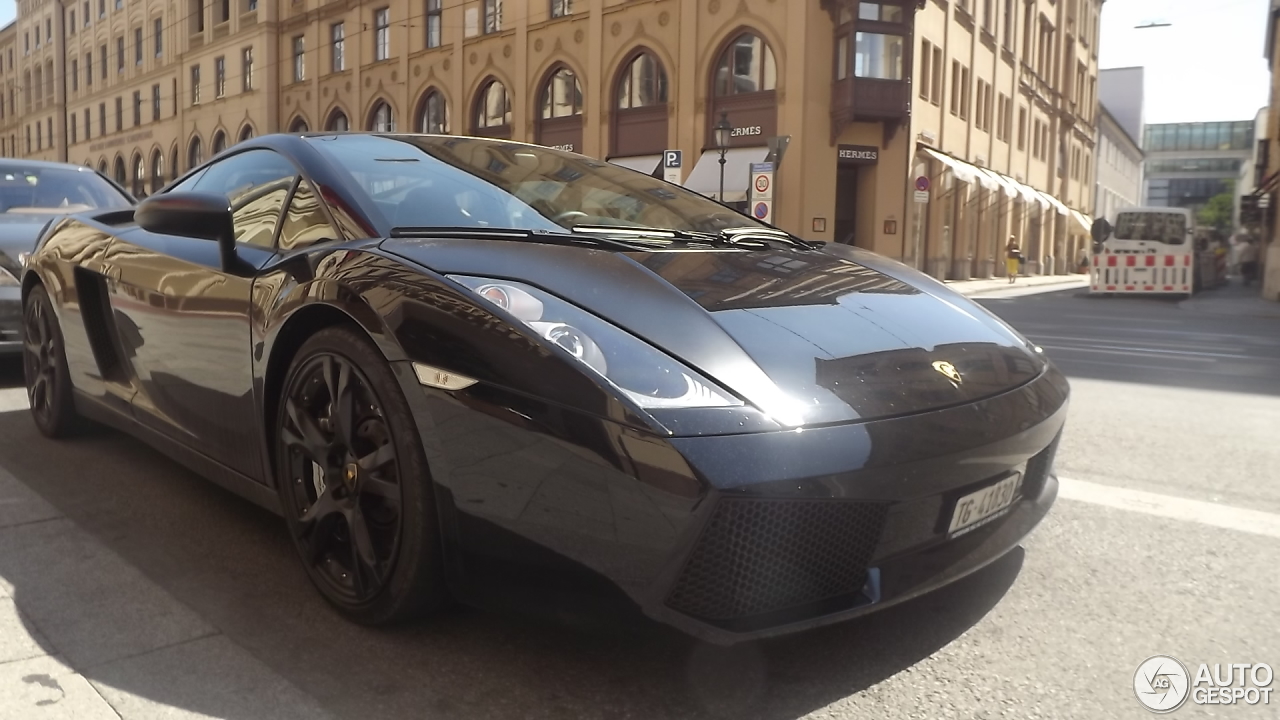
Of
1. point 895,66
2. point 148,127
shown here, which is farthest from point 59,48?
point 895,66

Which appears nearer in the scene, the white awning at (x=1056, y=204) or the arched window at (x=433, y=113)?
the arched window at (x=433, y=113)

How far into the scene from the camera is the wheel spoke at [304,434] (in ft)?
8.27

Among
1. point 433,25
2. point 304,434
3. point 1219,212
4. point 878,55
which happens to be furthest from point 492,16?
point 1219,212

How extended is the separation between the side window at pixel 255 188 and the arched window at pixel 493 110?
87.7ft

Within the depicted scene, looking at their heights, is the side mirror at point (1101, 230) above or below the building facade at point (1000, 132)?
below

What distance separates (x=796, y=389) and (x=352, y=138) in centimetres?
181

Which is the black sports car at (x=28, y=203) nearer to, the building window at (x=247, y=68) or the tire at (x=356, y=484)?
the tire at (x=356, y=484)

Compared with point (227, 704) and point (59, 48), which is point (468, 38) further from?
point (59, 48)

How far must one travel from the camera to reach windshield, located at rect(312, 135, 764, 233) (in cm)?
284

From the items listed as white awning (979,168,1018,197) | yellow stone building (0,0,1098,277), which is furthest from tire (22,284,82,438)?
white awning (979,168,1018,197)

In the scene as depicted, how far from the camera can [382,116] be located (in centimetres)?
3469

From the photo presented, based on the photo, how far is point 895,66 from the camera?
949 inches

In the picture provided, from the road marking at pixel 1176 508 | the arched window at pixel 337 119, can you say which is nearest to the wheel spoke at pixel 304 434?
the road marking at pixel 1176 508

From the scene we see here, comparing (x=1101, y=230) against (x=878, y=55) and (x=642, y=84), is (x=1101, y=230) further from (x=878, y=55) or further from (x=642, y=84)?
(x=642, y=84)
